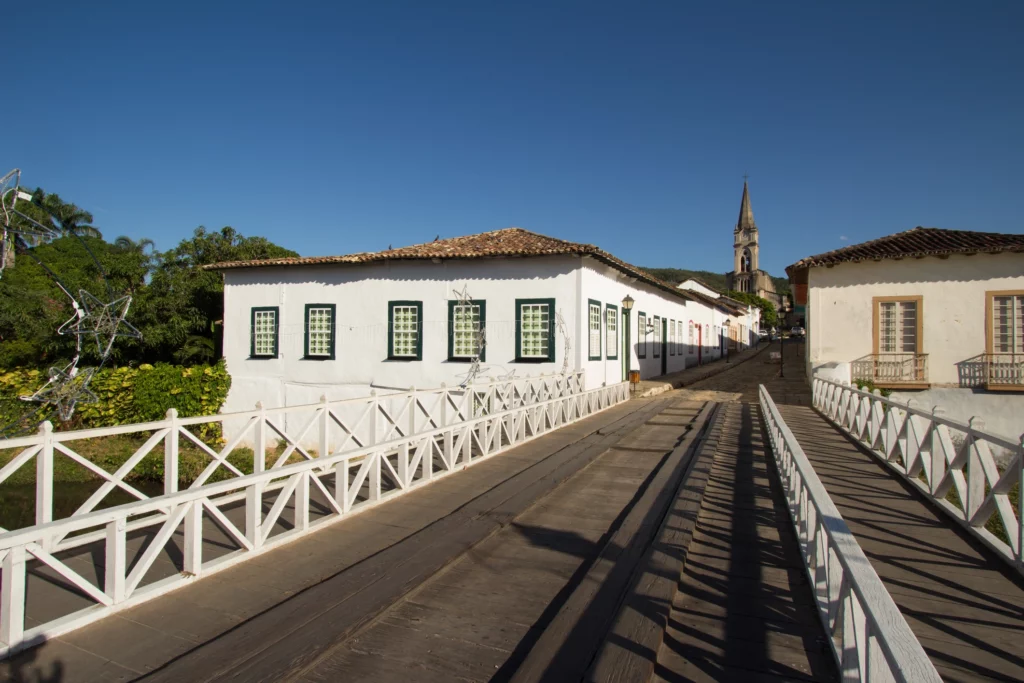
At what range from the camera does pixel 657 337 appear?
2158 centimetres

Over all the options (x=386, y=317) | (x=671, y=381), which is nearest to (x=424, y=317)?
(x=386, y=317)

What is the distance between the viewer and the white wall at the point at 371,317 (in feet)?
46.5

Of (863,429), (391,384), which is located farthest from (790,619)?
(391,384)

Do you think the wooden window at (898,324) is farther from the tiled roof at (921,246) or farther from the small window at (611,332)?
the small window at (611,332)

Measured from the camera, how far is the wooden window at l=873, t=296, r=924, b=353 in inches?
590

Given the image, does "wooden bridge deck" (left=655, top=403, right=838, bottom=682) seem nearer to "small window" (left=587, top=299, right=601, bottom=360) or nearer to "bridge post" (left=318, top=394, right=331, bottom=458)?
"bridge post" (left=318, top=394, right=331, bottom=458)

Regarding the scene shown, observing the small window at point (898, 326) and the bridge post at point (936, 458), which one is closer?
the bridge post at point (936, 458)

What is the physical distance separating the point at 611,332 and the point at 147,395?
43.0ft

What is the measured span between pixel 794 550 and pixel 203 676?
159 inches

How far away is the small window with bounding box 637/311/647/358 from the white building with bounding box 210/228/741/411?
0.61 m

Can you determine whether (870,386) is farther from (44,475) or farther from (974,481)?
(44,475)

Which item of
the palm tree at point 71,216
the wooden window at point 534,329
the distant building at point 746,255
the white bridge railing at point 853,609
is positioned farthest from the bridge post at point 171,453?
the distant building at point 746,255

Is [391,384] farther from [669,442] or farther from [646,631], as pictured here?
[646,631]

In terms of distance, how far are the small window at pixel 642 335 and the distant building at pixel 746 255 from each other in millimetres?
55307
